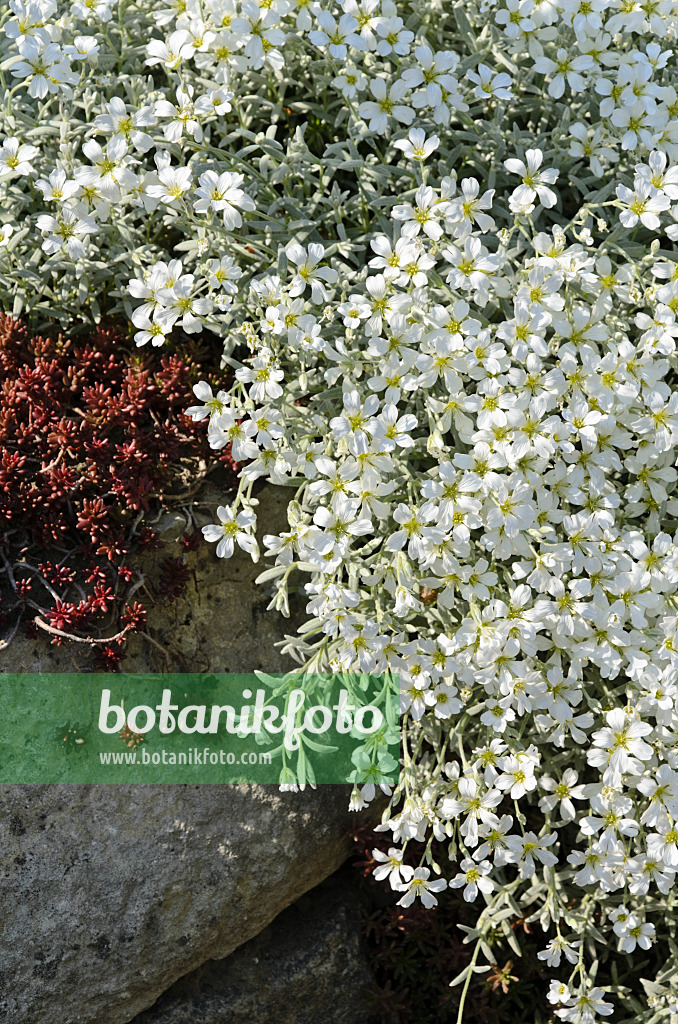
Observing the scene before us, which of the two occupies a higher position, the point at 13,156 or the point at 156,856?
the point at 13,156

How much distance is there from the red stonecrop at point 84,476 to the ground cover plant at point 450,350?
0.19 metres

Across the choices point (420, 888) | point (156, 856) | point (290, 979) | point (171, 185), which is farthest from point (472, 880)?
point (171, 185)

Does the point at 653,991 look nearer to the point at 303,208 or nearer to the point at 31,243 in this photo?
the point at 303,208

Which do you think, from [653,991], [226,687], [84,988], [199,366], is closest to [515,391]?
[199,366]

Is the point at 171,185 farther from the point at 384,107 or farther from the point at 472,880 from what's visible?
the point at 472,880

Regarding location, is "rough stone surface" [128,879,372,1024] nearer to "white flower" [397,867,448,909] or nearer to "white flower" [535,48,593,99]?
"white flower" [397,867,448,909]

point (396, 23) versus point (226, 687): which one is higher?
point (396, 23)

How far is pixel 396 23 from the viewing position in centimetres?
269

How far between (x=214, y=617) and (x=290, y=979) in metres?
1.18

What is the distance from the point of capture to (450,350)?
240 centimetres

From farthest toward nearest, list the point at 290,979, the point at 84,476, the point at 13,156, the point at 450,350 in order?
the point at 290,979, the point at 84,476, the point at 13,156, the point at 450,350

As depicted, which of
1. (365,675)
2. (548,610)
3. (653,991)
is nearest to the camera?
(548,610)

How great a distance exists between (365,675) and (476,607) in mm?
374

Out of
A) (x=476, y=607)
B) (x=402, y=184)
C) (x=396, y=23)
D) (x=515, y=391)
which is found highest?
(x=396, y=23)
